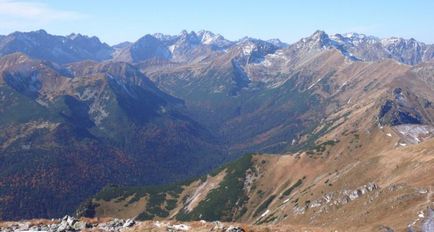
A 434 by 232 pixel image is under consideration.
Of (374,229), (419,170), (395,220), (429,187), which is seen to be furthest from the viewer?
(419,170)

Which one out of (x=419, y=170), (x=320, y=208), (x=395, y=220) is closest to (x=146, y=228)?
(x=395, y=220)

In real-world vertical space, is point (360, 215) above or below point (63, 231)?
below

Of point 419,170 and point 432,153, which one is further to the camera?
point 432,153

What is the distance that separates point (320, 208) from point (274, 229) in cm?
13763

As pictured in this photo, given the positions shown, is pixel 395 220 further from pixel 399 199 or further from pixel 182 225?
pixel 182 225

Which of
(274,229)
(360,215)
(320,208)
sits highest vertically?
(274,229)

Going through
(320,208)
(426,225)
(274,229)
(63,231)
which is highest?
(63,231)

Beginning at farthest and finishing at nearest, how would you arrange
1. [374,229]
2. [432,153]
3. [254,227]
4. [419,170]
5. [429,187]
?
[432,153], [419,170], [429,187], [374,229], [254,227]

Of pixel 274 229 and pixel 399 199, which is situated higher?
pixel 274 229

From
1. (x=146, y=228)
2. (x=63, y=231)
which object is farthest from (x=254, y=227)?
(x=63, y=231)

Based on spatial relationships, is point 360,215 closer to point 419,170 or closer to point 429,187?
point 429,187

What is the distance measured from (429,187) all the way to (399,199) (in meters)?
8.86

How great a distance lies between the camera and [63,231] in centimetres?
6016

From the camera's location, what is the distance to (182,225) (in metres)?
61.5
